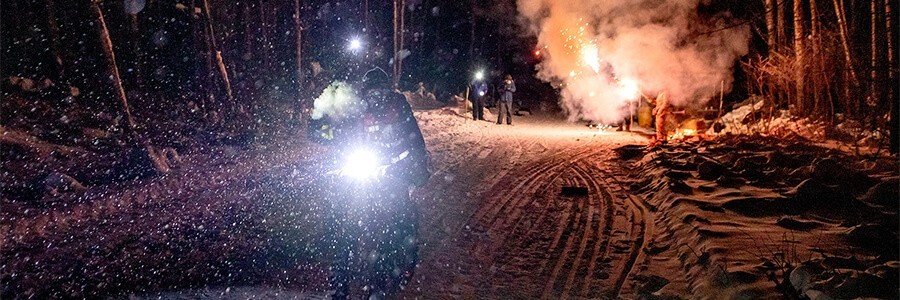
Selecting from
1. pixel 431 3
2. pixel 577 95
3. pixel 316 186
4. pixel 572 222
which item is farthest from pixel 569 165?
pixel 431 3

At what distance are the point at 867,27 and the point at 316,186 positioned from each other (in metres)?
15.5

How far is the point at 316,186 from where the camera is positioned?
29.3ft

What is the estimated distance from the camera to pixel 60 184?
811cm

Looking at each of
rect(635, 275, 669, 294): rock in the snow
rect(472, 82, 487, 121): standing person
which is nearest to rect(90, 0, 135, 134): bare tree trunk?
rect(635, 275, 669, 294): rock in the snow

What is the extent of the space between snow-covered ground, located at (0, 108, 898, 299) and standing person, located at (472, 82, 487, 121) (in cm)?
1138

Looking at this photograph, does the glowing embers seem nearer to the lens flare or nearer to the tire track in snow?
the tire track in snow

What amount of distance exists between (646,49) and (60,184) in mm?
16240

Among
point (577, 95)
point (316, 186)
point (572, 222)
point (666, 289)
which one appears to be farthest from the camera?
point (577, 95)

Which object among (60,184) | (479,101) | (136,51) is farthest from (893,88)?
(136,51)

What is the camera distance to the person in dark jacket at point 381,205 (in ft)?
16.7

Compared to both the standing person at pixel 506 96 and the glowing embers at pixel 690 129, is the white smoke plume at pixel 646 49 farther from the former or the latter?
the standing person at pixel 506 96

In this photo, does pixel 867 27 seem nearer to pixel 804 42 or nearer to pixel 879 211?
pixel 804 42

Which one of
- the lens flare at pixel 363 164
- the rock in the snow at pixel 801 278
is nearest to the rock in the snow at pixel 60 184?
the lens flare at pixel 363 164

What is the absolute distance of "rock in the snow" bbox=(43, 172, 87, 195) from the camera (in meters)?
7.95
